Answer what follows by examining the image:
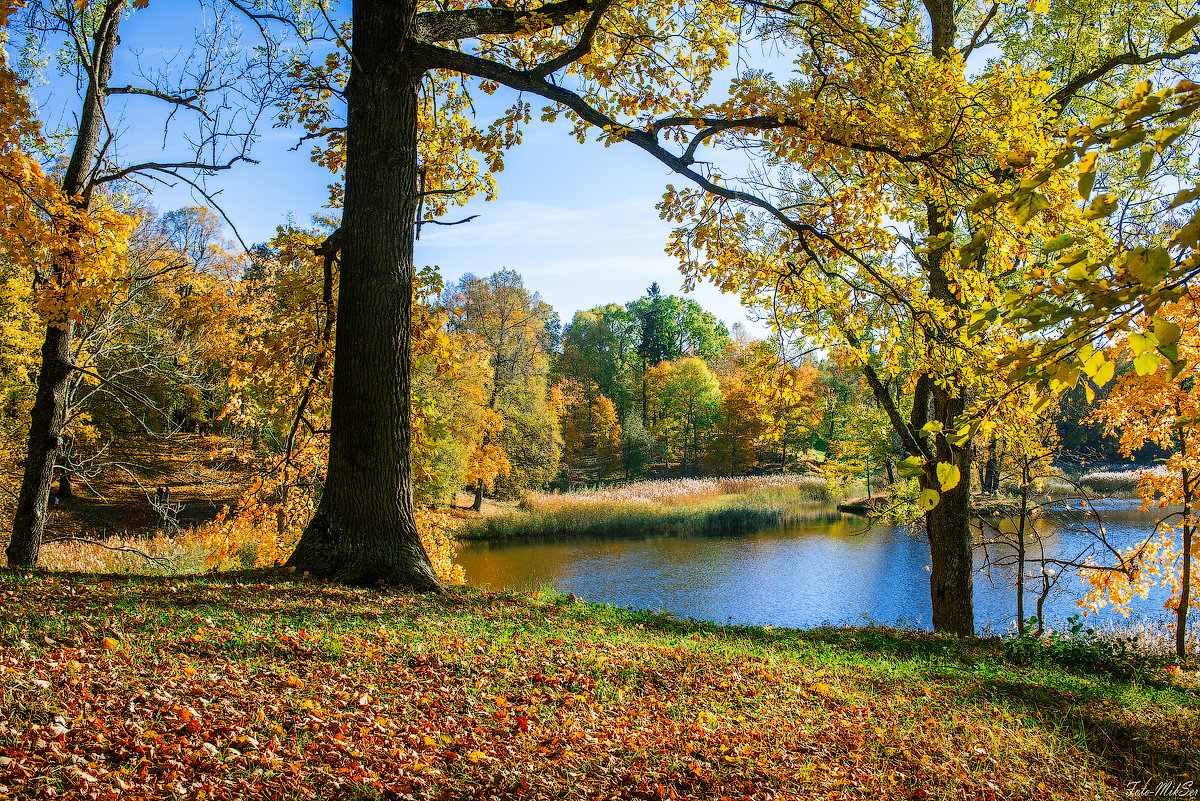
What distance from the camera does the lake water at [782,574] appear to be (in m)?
13.0

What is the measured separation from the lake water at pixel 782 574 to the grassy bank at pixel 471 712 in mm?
6348

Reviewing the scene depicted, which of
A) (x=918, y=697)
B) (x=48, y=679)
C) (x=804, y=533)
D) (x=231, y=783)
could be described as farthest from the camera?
(x=804, y=533)

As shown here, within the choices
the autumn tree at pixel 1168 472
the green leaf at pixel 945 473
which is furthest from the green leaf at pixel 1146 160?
the autumn tree at pixel 1168 472

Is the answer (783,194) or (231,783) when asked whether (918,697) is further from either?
(783,194)

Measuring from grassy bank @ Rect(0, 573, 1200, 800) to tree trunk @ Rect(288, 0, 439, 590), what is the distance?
0.46 metres

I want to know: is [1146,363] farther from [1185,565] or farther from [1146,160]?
[1185,565]

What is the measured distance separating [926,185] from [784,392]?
9.01 ft

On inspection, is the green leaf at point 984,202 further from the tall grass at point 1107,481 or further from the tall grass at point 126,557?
the tall grass at point 1107,481

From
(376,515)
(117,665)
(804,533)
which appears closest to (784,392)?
(376,515)

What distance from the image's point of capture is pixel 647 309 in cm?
5681

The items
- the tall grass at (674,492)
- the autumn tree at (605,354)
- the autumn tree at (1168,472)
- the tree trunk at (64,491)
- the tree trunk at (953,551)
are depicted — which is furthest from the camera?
the autumn tree at (605,354)

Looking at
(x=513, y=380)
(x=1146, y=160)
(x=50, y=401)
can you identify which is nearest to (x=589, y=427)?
(x=513, y=380)

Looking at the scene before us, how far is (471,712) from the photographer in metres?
3.00

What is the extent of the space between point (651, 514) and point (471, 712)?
74.4 ft
